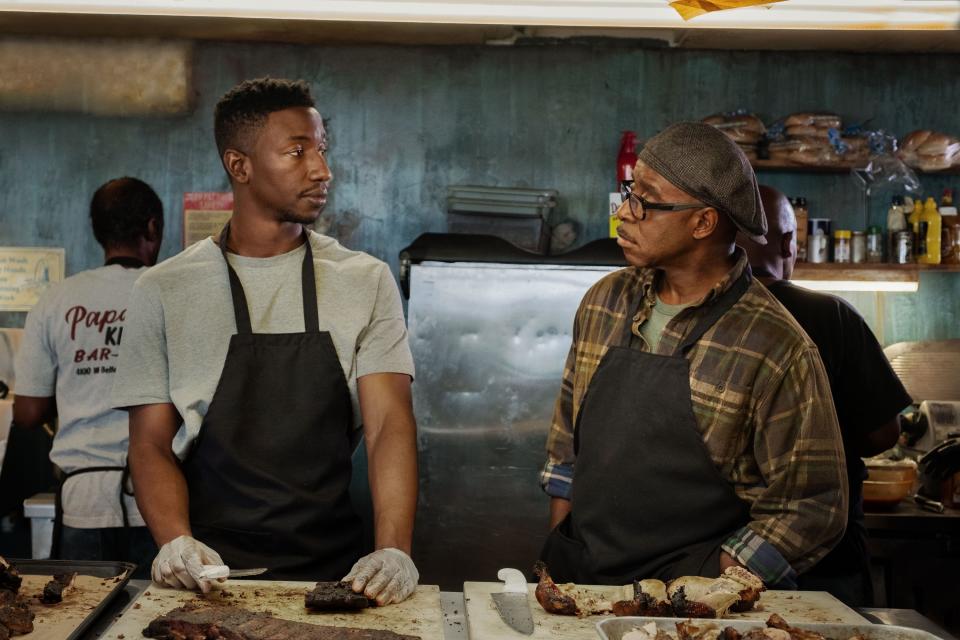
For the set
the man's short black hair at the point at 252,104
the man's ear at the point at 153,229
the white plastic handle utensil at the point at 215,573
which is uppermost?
the man's short black hair at the point at 252,104

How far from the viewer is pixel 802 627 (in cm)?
183

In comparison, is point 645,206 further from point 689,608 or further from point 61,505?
point 61,505

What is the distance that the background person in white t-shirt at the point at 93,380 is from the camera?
375 cm

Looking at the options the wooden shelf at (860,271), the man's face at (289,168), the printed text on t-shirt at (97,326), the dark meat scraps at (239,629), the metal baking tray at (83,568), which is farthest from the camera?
the wooden shelf at (860,271)

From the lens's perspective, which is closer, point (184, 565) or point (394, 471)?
point (184, 565)

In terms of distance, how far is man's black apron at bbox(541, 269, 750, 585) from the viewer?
2.32 meters

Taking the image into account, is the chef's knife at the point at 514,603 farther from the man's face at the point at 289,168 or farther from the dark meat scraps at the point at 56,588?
the man's face at the point at 289,168

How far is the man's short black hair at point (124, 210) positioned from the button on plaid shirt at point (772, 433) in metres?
2.44

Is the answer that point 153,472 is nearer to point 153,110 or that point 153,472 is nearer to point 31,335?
point 31,335

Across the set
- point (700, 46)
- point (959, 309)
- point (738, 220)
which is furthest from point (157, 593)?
point (959, 309)

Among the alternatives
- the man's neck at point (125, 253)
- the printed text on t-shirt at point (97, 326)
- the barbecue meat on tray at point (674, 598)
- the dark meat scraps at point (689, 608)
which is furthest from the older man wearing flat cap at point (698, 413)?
the man's neck at point (125, 253)

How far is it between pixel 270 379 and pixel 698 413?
103 cm

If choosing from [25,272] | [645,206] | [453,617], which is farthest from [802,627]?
[25,272]

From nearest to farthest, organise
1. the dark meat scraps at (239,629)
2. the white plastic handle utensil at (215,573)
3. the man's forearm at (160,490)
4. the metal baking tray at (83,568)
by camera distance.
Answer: the dark meat scraps at (239,629)
the white plastic handle utensil at (215,573)
the metal baking tray at (83,568)
the man's forearm at (160,490)
